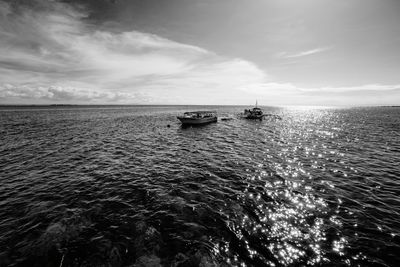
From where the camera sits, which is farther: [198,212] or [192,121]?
[192,121]

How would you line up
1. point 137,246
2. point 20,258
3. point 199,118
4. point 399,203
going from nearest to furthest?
point 20,258, point 137,246, point 399,203, point 199,118

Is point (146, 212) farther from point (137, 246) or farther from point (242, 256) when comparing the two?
point (242, 256)

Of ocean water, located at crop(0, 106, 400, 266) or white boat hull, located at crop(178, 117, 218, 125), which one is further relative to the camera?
white boat hull, located at crop(178, 117, 218, 125)

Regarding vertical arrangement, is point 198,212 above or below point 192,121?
below

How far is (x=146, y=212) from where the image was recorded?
11.0 meters

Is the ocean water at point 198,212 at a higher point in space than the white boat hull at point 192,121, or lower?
lower

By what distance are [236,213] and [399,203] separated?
11.6 m

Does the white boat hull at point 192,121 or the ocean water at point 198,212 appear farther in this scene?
the white boat hull at point 192,121

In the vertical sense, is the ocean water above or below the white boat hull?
below

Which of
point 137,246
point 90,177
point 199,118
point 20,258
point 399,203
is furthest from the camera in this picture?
point 199,118

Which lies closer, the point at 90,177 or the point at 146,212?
the point at 146,212

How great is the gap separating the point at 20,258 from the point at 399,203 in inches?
868

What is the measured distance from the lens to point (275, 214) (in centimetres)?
1088

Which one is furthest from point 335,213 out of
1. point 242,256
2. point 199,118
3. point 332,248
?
point 199,118
